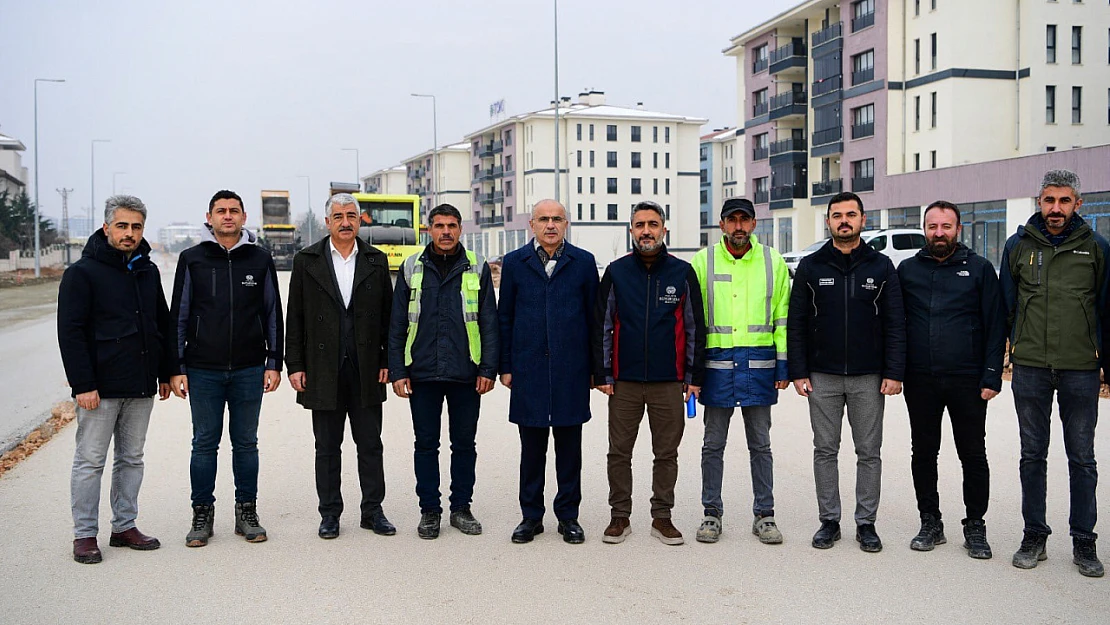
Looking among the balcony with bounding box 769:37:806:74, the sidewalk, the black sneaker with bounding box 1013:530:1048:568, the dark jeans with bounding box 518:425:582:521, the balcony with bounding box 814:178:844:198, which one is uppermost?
the balcony with bounding box 769:37:806:74

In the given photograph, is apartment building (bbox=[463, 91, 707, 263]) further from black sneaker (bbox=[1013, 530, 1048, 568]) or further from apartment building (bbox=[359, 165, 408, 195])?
black sneaker (bbox=[1013, 530, 1048, 568])

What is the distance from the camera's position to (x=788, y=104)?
60594 mm

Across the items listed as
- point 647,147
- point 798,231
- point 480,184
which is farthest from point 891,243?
point 480,184

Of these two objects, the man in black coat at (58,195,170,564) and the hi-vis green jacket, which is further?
the hi-vis green jacket

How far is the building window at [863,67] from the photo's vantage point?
52.8m

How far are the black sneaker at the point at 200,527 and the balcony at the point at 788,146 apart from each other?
57850 millimetres

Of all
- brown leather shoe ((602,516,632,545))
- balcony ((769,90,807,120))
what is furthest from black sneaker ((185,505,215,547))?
balcony ((769,90,807,120))

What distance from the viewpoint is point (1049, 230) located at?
584cm

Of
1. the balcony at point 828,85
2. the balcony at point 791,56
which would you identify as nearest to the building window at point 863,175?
the balcony at point 828,85

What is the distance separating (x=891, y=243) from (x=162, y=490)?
2961 centimetres

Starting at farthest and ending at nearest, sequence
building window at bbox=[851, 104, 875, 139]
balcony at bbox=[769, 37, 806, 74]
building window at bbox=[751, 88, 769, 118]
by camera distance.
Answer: building window at bbox=[751, 88, 769, 118] → balcony at bbox=[769, 37, 806, 74] → building window at bbox=[851, 104, 875, 139]

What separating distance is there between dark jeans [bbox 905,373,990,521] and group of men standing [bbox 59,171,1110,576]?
1 centimetres

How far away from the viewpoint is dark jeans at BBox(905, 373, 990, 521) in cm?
607

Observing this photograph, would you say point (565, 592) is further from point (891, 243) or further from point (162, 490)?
point (891, 243)
